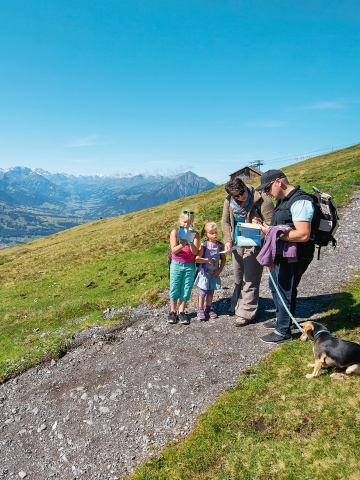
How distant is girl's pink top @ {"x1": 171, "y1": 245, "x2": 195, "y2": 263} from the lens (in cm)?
972

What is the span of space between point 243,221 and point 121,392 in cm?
568

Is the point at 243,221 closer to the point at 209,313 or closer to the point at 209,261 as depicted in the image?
the point at 209,261

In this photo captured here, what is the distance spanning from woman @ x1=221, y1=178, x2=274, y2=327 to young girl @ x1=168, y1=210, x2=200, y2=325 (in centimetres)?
104

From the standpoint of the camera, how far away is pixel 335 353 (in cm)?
625

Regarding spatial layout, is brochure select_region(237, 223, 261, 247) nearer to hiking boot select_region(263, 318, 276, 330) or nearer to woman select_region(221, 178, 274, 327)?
woman select_region(221, 178, 274, 327)

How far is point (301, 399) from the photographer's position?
6164mm

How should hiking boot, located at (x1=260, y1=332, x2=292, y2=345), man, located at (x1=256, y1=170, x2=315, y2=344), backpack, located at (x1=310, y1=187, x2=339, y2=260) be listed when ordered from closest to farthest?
man, located at (x1=256, y1=170, x2=315, y2=344)
backpack, located at (x1=310, y1=187, x2=339, y2=260)
hiking boot, located at (x1=260, y1=332, x2=292, y2=345)

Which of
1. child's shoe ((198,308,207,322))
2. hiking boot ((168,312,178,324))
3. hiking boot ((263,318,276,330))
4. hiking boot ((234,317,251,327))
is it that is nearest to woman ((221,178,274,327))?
hiking boot ((234,317,251,327))

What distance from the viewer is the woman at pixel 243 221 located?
330 inches

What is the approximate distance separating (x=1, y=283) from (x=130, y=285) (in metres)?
19.4

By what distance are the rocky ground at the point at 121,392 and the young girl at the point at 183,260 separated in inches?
31.9

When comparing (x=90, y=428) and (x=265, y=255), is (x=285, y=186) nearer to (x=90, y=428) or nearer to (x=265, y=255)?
(x=265, y=255)

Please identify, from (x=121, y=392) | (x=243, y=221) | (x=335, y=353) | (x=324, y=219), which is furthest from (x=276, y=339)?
(x=121, y=392)

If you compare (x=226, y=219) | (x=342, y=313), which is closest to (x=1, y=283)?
(x=226, y=219)
